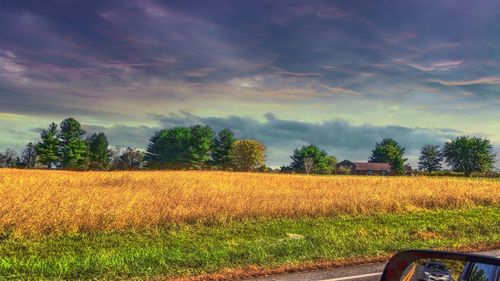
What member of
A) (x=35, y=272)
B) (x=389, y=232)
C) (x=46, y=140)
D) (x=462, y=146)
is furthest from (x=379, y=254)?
(x=462, y=146)

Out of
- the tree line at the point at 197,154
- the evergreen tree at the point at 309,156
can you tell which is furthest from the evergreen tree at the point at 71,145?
the evergreen tree at the point at 309,156

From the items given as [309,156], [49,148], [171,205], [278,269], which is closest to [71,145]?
[49,148]

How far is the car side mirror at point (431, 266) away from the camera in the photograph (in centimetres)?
217

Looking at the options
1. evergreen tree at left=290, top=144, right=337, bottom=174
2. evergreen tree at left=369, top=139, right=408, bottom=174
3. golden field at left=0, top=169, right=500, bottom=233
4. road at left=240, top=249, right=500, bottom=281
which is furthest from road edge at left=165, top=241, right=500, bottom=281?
evergreen tree at left=369, top=139, right=408, bottom=174

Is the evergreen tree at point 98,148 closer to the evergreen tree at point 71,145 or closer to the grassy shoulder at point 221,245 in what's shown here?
the evergreen tree at point 71,145

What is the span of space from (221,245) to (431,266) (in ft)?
37.6

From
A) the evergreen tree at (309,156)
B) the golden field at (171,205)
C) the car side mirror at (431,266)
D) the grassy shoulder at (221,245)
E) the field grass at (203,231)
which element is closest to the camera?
the car side mirror at (431,266)

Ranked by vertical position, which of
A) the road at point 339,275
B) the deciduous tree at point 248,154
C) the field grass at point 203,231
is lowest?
the road at point 339,275

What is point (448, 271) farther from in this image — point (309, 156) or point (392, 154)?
point (392, 154)

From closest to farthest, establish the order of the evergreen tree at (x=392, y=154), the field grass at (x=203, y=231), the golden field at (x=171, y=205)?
the field grass at (x=203, y=231)
the golden field at (x=171, y=205)
the evergreen tree at (x=392, y=154)

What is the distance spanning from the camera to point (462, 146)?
134 meters

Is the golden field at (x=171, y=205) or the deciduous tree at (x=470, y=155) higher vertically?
the deciduous tree at (x=470, y=155)

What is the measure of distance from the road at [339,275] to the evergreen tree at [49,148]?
88083 millimetres

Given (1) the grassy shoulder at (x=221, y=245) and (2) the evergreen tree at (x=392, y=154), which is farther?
(2) the evergreen tree at (x=392, y=154)
